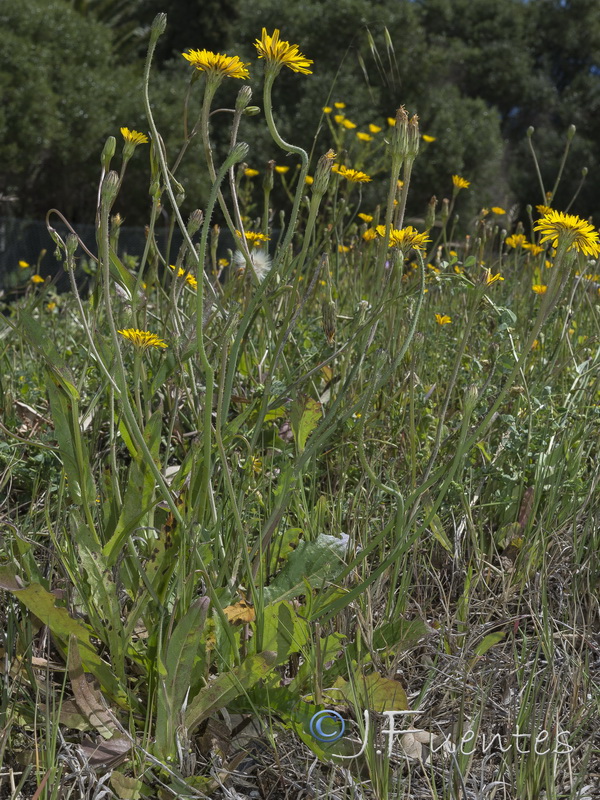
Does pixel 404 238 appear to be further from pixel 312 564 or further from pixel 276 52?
pixel 312 564

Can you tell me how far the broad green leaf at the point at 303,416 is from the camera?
1.42 metres

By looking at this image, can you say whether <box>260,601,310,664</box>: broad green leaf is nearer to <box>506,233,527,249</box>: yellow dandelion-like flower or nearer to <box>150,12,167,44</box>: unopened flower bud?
<box>150,12,167,44</box>: unopened flower bud

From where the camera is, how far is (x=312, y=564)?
1.29m

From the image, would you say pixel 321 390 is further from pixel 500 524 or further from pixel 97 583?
pixel 97 583

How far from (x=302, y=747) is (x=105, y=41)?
1451 cm

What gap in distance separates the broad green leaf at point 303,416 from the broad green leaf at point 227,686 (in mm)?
402

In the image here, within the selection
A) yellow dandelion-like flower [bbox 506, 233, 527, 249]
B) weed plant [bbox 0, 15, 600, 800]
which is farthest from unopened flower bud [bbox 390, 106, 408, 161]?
yellow dandelion-like flower [bbox 506, 233, 527, 249]

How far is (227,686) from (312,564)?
0.23m

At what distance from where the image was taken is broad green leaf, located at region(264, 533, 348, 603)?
4.19 feet

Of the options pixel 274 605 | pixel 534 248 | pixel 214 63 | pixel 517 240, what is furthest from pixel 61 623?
pixel 517 240

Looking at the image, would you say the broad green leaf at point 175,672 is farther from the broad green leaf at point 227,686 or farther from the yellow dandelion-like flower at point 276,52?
the yellow dandelion-like flower at point 276,52

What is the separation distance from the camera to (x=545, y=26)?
2014 cm

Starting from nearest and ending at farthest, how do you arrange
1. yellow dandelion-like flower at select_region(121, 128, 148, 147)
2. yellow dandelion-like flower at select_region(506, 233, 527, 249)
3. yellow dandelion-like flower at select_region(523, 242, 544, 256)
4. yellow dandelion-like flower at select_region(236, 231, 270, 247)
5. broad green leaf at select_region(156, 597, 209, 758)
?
broad green leaf at select_region(156, 597, 209, 758)
yellow dandelion-like flower at select_region(121, 128, 148, 147)
yellow dandelion-like flower at select_region(236, 231, 270, 247)
yellow dandelion-like flower at select_region(523, 242, 544, 256)
yellow dandelion-like flower at select_region(506, 233, 527, 249)

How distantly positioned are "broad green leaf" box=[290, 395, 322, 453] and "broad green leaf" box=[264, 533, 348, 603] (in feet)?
0.63
